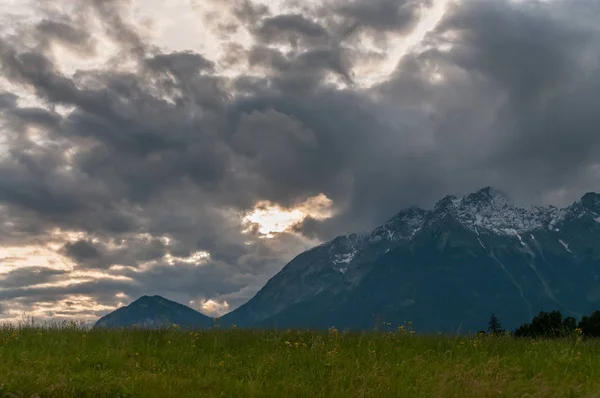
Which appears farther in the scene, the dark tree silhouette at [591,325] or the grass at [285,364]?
the dark tree silhouette at [591,325]

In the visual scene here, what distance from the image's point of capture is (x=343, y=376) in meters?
15.3

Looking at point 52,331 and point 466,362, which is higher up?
point 52,331

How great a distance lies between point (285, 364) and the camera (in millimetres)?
16484

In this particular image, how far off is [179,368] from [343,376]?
4215 millimetres

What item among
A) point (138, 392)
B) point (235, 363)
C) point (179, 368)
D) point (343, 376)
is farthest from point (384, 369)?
point (138, 392)

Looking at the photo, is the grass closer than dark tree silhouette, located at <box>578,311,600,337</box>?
Yes

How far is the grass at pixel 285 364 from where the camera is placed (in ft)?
46.0

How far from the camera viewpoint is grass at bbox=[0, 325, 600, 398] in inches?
552

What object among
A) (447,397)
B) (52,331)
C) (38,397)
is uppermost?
(52,331)

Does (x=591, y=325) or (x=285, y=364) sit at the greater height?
(x=591, y=325)

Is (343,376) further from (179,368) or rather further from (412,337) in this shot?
(412,337)

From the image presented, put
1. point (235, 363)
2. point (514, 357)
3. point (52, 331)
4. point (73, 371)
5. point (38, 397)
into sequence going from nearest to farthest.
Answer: point (38, 397) → point (73, 371) → point (235, 363) → point (514, 357) → point (52, 331)

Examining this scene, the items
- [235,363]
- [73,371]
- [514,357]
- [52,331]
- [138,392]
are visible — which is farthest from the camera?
[52,331]

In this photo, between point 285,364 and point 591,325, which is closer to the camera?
point 285,364
